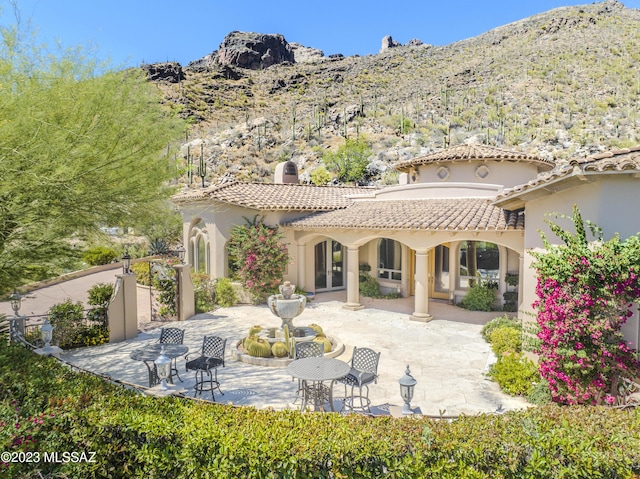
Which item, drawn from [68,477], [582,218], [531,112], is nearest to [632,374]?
[582,218]

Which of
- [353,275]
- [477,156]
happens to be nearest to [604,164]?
[477,156]

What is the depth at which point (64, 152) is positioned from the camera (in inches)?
288

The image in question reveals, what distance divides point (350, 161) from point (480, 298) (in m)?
32.4

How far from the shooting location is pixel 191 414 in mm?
5363

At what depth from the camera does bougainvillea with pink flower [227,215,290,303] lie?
17.9 meters

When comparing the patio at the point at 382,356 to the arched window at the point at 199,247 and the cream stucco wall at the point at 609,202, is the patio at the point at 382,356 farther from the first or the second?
the arched window at the point at 199,247

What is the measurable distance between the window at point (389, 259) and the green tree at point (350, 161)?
88.5 feet

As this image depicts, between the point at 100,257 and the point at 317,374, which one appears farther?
the point at 100,257

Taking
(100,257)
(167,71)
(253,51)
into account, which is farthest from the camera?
(253,51)

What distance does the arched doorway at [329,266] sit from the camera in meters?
20.7

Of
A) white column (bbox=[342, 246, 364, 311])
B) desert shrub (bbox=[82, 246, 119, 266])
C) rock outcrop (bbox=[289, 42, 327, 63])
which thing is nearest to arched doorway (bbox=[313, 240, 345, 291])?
white column (bbox=[342, 246, 364, 311])

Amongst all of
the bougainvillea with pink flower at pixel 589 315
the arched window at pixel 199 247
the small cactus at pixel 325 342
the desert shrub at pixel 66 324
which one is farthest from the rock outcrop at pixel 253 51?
the bougainvillea with pink flower at pixel 589 315

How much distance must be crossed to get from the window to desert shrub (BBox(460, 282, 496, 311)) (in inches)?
144

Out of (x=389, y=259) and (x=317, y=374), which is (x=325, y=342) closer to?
(x=317, y=374)
